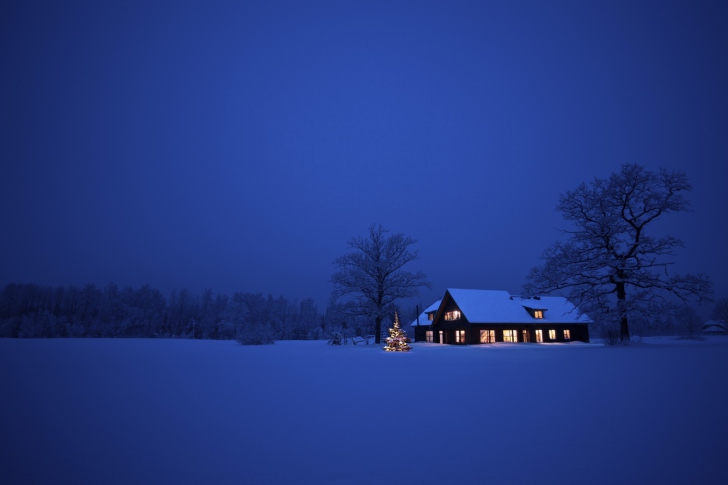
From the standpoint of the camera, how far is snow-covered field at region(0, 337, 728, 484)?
179 inches

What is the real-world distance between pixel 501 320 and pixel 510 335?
3051 mm

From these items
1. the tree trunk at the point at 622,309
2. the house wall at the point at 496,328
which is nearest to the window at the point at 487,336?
the house wall at the point at 496,328

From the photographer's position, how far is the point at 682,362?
14672 millimetres

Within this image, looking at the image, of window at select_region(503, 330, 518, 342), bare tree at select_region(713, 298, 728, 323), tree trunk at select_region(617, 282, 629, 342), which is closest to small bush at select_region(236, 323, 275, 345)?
window at select_region(503, 330, 518, 342)

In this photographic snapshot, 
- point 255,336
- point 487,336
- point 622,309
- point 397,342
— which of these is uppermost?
point 622,309

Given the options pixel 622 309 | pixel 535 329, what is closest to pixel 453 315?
pixel 535 329

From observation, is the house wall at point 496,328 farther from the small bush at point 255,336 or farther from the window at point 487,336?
the small bush at point 255,336

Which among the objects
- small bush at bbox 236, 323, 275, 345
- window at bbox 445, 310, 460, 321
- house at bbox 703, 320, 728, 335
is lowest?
small bush at bbox 236, 323, 275, 345

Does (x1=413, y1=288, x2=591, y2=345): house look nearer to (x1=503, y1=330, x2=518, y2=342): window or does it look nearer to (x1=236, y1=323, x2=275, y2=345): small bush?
(x1=503, y1=330, x2=518, y2=342): window

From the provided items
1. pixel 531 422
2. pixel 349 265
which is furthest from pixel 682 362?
pixel 349 265

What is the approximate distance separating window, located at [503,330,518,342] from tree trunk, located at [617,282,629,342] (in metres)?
18.0

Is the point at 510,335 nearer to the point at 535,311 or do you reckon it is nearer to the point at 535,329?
the point at 535,329

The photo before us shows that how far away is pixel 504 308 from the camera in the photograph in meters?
45.8

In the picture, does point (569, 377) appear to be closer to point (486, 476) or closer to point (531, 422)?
point (531, 422)
